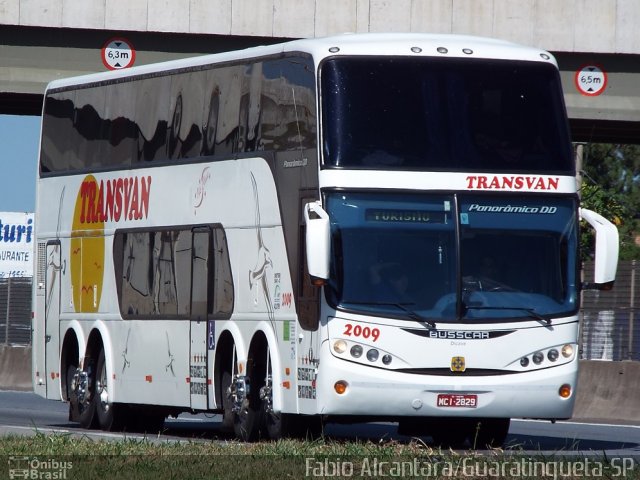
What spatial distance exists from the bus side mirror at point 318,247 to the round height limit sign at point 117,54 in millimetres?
13237

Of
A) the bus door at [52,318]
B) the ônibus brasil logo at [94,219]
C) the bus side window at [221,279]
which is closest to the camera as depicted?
the bus side window at [221,279]

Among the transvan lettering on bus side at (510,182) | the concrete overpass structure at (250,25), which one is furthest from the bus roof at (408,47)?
the concrete overpass structure at (250,25)

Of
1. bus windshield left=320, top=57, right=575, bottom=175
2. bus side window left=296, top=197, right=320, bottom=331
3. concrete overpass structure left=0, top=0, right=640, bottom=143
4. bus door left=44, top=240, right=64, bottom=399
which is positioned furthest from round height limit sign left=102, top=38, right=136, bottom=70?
bus side window left=296, top=197, right=320, bottom=331

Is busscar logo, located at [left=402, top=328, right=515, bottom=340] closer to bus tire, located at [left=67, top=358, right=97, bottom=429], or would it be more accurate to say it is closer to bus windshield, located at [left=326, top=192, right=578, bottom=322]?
bus windshield, located at [left=326, top=192, right=578, bottom=322]

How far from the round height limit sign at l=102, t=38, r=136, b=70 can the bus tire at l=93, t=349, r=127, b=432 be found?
798cm

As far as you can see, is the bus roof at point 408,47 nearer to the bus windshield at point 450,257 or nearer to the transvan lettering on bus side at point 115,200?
the bus windshield at point 450,257

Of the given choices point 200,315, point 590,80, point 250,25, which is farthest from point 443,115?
point 590,80

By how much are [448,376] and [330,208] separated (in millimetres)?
1948

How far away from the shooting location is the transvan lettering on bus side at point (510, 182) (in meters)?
17.8

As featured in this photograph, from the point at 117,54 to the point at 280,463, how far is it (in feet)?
55.7

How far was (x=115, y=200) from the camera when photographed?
22.4 meters

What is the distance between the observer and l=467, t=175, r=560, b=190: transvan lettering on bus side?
17828 millimetres

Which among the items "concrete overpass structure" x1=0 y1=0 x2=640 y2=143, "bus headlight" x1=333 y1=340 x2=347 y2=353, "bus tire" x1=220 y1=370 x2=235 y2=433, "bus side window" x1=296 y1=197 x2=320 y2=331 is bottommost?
"bus tire" x1=220 y1=370 x2=235 y2=433

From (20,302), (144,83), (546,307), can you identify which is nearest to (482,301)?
(546,307)
